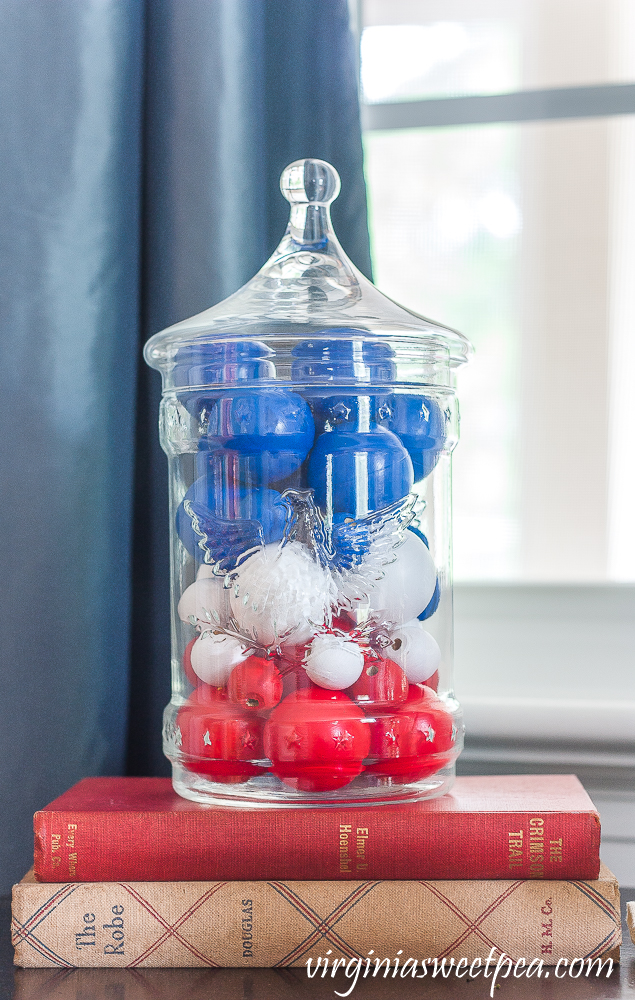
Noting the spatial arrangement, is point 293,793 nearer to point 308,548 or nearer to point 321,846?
point 321,846

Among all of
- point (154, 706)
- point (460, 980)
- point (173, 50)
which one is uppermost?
point (173, 50)

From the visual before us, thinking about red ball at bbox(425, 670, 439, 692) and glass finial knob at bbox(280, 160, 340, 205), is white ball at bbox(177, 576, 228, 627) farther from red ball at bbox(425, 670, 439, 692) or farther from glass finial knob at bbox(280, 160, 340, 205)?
glass finial knob at bbox(280, 160, 340, 205)

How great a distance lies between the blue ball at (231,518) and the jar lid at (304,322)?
9 cm

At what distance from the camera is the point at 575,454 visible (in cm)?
102

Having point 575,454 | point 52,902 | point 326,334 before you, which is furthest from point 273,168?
point 52,902

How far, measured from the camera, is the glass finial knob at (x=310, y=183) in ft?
2.41

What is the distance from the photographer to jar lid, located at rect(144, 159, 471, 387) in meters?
0.70

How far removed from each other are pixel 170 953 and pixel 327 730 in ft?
0.59

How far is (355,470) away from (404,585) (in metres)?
0.09

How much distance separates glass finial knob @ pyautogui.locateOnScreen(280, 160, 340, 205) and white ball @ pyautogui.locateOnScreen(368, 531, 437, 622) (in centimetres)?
28

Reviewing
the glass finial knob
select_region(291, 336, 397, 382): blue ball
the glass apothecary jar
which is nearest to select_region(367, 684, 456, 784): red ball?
the glass apothecary jar

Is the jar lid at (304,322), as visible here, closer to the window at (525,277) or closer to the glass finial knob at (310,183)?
the glass finial knob at (310,183)

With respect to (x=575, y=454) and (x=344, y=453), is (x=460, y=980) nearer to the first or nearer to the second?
(x=344, y=453)

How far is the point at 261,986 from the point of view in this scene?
1.93ft
